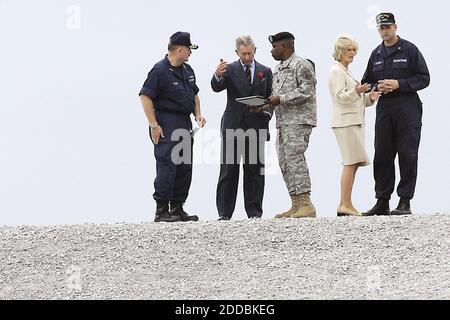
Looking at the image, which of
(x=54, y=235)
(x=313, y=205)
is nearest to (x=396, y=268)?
(x=313, y=205)

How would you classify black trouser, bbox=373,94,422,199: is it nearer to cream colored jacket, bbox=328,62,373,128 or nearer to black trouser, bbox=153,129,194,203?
cream colored jacket, bbox=328,62,373,128

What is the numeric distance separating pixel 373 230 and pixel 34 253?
3.18 m

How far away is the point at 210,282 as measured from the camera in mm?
9531

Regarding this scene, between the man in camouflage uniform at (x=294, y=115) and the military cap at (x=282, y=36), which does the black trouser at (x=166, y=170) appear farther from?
the military cap at (x=282, y=36)

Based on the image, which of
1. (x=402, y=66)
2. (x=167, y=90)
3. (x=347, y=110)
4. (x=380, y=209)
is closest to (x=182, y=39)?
(x=167, y=90)

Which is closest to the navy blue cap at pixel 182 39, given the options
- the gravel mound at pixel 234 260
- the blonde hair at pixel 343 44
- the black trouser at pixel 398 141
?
the blonde hair at pixel 343 44

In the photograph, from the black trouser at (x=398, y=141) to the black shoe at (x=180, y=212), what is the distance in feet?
6.47

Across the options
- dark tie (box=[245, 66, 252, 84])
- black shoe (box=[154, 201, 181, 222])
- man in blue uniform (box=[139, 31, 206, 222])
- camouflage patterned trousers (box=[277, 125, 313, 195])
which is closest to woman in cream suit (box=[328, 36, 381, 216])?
camouflage patterned trousers (box=[277, 125, 313, 195])

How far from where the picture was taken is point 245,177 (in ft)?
38.2

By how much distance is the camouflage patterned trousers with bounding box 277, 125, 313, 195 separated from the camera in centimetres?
1093

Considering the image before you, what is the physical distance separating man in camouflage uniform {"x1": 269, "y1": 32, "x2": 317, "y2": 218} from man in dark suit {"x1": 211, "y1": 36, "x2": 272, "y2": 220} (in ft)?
1.44

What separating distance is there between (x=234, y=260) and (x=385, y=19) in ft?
10.4

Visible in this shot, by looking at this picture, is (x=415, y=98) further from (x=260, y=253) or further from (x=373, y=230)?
(x=260, y=253)
